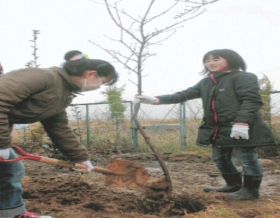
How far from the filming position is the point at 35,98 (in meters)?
2.84

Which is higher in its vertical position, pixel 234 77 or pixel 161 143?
pixel 234 77

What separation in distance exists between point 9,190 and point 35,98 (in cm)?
69

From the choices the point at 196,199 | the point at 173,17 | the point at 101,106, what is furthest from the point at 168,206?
the point at 101,106

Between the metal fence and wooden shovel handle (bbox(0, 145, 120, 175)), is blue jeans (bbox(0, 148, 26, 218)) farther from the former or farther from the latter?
the metal fence

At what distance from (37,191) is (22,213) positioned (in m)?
1.05

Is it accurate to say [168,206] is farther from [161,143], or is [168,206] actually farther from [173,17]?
[161,143]

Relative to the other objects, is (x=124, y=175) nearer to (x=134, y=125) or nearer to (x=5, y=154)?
(x=5, y=154)

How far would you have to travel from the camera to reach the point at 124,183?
3.72 m

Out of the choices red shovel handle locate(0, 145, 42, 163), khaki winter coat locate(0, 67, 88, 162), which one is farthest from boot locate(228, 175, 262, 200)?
red shovel handle locate(0, 145, 42, 163)

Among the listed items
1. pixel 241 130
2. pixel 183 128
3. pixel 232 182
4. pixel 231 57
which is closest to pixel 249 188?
pixel 232 182

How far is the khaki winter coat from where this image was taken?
8.71 ft

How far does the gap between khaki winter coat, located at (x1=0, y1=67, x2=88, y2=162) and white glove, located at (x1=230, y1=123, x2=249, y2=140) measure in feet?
4.61

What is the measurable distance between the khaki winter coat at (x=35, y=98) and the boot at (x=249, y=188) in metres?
1.70

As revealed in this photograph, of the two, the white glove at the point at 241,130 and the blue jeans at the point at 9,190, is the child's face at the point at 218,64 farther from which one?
the blue jeans at the point at 9,190
